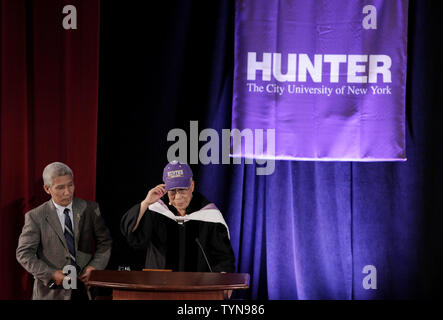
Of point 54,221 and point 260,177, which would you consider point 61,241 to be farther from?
point 260,177

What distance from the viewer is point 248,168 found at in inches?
195

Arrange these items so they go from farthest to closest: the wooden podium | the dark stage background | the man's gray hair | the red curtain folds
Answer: the dark stage background → the red curtain folds → the man's gray hair → the wooden podium

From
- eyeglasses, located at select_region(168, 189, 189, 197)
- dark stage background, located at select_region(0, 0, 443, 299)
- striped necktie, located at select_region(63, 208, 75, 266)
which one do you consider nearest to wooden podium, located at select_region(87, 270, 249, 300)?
eyeglasses, located at select_region(168, 189, 189, 197)

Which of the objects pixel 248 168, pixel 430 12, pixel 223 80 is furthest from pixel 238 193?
pixel 430 12

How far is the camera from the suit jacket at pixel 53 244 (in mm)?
4023

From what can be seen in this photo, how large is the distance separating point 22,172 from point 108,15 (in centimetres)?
148

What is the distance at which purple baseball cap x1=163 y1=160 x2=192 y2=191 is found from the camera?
13.1 ft

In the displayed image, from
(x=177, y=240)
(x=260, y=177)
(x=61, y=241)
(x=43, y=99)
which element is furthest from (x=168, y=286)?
(x=43, y=99)

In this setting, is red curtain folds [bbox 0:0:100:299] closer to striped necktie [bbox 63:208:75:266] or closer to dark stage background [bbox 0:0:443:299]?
dark stage background [bbox 0:0:443:299]

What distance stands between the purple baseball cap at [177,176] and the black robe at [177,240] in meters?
0.21

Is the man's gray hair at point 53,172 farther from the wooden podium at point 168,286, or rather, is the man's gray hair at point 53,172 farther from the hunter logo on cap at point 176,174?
the wooden podium at point 168,286

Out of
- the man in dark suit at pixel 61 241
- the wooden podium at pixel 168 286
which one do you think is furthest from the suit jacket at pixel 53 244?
the wooden podium at pixel 168 286

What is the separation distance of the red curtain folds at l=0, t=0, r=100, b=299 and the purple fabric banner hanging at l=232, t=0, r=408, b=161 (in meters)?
1.23

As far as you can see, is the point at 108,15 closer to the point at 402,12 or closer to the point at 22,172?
the point at 22,172
